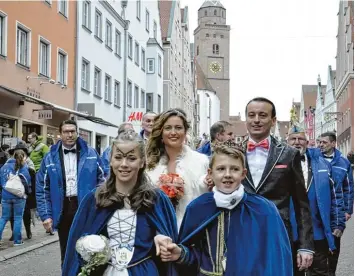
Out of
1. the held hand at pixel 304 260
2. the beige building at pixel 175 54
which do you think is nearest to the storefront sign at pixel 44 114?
the held hand at pixel 304 260

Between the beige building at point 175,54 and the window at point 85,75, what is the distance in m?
16.5

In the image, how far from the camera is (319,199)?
22.7ft

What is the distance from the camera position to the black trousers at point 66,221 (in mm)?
7168

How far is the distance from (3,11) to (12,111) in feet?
9.79

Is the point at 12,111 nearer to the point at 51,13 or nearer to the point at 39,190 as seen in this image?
the point at 51,13

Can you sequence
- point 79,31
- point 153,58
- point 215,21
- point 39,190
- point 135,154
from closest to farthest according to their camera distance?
point 135,154 < point 39,190 < point 79,31 < point 153,58 < point 215,21

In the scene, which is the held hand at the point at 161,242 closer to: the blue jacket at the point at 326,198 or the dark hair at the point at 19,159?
the blue jacket at the point at 326,198

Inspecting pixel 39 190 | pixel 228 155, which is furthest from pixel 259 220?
pixel 39 190

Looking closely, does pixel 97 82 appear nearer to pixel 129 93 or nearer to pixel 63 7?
pixel 63 7

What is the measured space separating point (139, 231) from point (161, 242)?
25 centimetres

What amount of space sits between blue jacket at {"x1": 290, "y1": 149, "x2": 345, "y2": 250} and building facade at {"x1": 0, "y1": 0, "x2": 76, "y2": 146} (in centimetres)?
1138

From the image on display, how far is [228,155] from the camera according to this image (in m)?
4.03

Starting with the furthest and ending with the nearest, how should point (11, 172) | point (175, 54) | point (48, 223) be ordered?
point (175, 54) → point (11, 172) → point (48, 223)

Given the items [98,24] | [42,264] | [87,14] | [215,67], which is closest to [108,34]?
[98,24]
